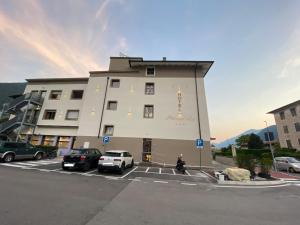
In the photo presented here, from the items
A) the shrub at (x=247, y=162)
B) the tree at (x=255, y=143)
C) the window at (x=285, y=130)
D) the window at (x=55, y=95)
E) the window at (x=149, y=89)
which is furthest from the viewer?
the tree at (x=255, y=143)

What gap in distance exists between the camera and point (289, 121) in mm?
32125

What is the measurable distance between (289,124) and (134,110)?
3360 centimetres

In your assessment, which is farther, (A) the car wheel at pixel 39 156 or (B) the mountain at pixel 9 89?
(B) the mountain at pixel 9 89

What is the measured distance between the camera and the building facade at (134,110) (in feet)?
58.7

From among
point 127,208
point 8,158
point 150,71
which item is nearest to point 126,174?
point 127,208

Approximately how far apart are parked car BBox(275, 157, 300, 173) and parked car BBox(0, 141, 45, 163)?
25904 millimetres

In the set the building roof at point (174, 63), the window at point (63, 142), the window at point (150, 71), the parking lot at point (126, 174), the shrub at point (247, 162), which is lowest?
the parking lot at point (126, 174)

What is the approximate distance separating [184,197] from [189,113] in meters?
13.5

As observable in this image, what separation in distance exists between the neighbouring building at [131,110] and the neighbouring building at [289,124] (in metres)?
24.0

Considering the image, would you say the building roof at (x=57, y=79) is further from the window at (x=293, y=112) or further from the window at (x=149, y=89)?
the window at (x=293, y=112)

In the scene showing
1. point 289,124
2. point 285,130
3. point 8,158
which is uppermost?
point 289,124

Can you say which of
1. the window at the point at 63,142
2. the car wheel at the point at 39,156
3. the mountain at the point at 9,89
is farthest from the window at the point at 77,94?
the mountain at the point at 9,89

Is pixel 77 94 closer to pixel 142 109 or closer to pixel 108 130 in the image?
pixel 108 130

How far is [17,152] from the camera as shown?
13.8m
